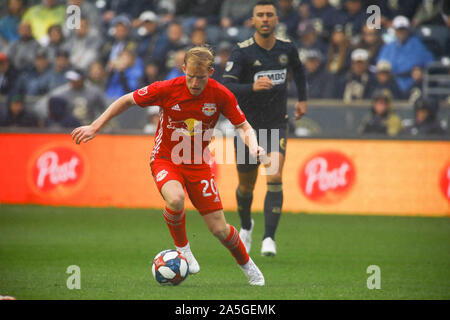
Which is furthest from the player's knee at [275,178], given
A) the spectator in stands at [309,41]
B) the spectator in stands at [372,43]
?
the spectator in stands at [372,43]

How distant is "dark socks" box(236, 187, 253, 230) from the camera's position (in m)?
9.53

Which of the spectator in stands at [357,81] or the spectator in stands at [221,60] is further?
the spectator in stands at [221,60]

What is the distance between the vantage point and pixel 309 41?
51.9 ft

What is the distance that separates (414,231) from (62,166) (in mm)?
6254

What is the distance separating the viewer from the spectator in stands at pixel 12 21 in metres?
19.1

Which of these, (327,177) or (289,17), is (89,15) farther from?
(327,177)

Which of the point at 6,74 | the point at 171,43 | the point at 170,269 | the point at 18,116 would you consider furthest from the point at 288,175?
→ the point at 6,74

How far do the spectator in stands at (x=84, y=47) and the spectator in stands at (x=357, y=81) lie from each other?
5.56 metres

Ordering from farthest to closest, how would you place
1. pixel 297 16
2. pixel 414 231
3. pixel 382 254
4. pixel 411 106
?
pixel 297 16
pixel 411 106
pixel 414 231
pixel 382 254

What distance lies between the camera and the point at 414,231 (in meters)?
11.6

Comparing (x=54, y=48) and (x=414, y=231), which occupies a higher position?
(x=54, y=48)

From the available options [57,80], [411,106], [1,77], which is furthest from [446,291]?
[1,77]

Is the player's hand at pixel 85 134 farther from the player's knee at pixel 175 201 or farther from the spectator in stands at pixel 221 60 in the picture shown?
the spectator in stands at pixel 221 60
